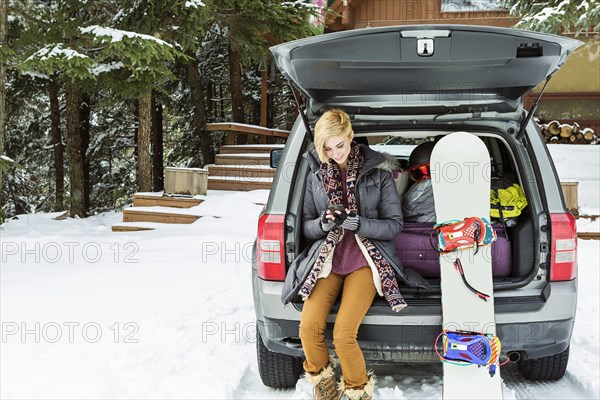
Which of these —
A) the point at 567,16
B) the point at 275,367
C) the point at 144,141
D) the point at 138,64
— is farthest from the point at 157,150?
the point at 275,367

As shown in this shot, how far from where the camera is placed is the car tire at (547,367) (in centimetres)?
322

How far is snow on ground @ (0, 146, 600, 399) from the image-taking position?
3.21 metres

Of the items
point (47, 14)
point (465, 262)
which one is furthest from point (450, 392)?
point (47, 14)

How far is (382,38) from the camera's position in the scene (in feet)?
8.36

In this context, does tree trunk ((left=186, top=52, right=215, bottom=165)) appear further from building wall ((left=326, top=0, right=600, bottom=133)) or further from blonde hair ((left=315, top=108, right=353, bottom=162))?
blonde hair ((left=315, top=108, right=353, bottom=162))

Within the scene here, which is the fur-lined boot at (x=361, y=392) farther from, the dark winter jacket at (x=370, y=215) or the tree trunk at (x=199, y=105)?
the tree trunk at (x=199, y=105)

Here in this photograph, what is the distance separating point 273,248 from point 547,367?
1.71m

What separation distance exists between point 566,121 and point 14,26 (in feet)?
42.2

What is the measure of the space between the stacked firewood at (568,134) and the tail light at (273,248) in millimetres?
12173

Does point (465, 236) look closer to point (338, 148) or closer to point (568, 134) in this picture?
point (338, 148)

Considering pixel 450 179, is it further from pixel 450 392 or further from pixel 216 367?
pixel 216 367

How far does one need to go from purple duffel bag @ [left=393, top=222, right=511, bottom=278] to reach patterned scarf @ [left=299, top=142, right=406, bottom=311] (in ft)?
1.03

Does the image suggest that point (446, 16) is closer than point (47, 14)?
No
